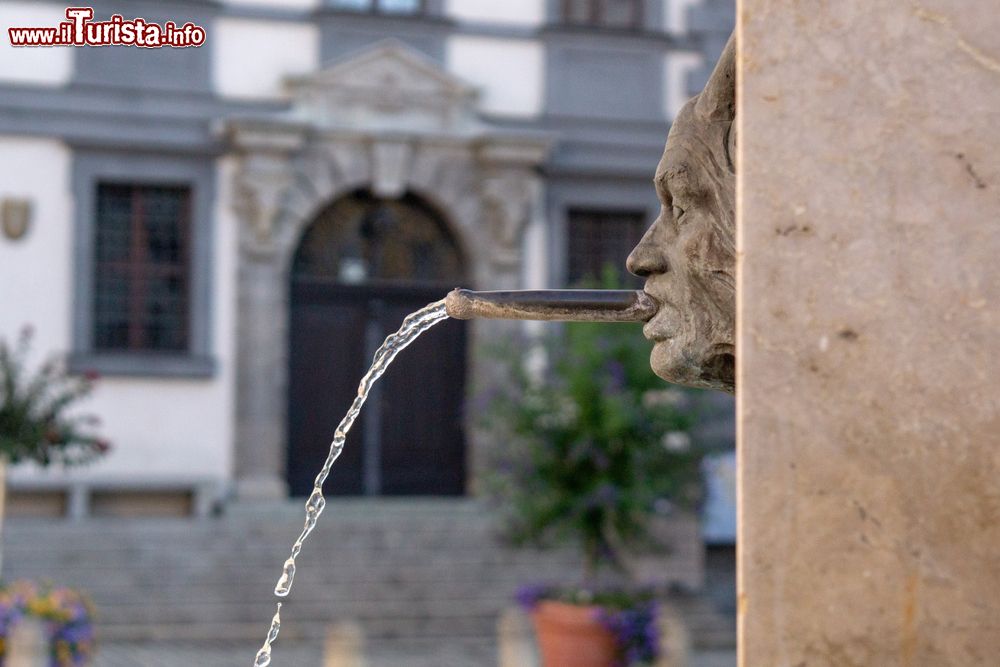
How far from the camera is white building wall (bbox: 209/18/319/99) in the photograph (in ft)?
46.2

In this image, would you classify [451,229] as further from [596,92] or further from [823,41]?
[823,41]

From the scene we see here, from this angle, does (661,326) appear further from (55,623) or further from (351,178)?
(351,178)

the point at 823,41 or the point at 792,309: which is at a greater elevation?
the point at 823,41

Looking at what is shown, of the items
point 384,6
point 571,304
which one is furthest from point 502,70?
point 571,304

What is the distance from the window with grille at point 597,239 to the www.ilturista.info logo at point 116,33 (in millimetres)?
3979

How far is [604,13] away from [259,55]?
3.45m

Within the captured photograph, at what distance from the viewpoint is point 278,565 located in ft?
40.7

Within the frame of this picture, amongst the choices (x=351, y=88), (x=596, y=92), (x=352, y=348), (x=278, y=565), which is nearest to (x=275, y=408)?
(x=352, y=348)

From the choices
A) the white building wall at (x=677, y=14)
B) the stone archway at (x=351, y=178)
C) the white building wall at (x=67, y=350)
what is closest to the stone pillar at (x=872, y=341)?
the white building wall at (x=67, y=350)

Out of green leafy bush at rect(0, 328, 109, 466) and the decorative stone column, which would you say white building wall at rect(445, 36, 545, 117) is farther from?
green leafy bush at rect(0, 328, 109, 466)

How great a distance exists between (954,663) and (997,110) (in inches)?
21.2

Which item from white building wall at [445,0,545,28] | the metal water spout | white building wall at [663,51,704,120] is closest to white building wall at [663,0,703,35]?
white building wall at [663,51,704,120]

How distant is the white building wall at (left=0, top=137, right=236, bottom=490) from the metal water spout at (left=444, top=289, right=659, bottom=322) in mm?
11718

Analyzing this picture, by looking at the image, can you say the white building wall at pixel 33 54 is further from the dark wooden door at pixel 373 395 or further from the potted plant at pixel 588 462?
the potted plant at pixel 588 462
